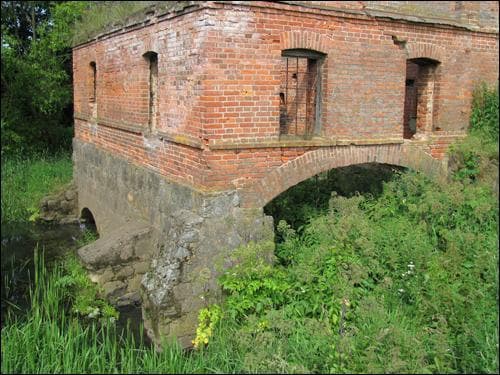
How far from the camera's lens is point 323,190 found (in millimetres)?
10227

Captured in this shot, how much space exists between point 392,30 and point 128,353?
6224mm

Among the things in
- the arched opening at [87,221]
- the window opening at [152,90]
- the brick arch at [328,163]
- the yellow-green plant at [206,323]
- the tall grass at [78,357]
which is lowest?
the arched opening at [87,221]

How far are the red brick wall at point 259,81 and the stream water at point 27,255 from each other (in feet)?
8.18

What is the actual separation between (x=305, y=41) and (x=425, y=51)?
245 centimetres

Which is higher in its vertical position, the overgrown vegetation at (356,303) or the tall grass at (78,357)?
the overgrown vegetation at (356,303)

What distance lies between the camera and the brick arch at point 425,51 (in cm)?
857

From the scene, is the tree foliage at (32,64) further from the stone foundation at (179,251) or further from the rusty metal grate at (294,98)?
the stone foundation at (179,251)

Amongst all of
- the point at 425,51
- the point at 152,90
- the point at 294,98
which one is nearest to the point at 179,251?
the point at 152,90

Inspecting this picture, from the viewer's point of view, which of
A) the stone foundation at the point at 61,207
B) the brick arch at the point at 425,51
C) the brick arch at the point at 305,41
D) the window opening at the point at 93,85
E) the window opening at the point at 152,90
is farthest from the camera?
the stone foundation at the point at 61,207

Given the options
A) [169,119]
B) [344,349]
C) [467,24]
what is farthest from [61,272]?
[467,24]

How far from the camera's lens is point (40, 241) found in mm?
13125

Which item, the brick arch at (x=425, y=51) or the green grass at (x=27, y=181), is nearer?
the brick arch at (x=425, y=51)

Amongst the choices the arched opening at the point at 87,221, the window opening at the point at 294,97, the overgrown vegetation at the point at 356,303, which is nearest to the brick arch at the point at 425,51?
the overgrown vegetation at the point at 356,303

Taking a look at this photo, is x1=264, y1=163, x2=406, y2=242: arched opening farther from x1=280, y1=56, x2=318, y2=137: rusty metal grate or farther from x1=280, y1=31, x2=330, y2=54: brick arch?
x1=280, y1=31, x2=330, y2=54: brick arch
